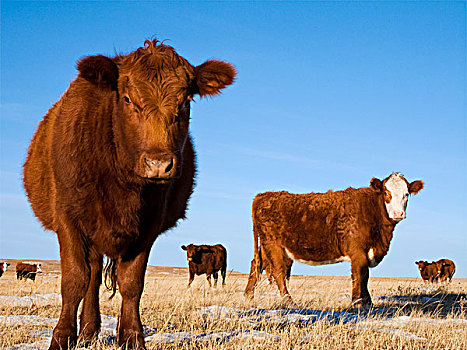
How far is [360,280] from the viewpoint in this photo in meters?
11.2

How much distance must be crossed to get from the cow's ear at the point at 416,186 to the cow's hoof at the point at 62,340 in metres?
9.79

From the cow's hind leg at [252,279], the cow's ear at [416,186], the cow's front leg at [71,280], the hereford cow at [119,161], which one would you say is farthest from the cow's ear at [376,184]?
the cow's front leg at [71,280]

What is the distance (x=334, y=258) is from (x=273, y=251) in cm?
155

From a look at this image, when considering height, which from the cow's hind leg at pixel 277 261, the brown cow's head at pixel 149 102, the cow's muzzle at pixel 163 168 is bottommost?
the cow's hind leg at pixel 277 261

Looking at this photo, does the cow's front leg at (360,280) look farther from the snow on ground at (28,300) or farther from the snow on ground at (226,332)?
the snow on ground at (28,300)

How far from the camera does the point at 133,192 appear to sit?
15.3 feet

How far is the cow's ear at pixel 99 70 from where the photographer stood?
15.0ft

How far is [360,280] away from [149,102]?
8218 millimetres

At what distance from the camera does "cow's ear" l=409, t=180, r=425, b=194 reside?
12.2m

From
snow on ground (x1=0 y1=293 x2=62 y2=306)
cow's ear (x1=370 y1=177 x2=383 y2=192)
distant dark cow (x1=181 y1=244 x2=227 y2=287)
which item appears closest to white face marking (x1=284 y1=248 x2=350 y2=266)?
cow's ear (x1=370 y1=177 x2=383 y2=192)

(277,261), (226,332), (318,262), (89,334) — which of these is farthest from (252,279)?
(89,334)

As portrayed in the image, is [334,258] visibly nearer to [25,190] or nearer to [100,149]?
[25,190]

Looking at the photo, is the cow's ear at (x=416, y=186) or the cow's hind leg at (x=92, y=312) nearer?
the cow's hind leg at (x=92, y=312)

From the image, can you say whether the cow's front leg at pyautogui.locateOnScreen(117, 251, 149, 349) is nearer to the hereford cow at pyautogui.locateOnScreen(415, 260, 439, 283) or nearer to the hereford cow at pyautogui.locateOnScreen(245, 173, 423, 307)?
the hereford cow at pyautogui.locateOnScreen(245, 173, 423, 307)
